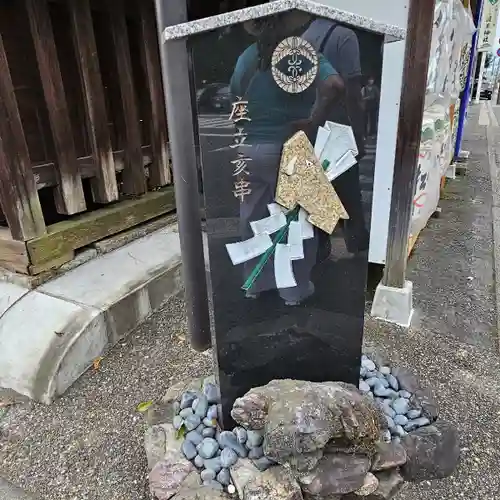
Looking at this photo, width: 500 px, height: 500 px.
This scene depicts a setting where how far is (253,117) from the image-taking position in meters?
1.50

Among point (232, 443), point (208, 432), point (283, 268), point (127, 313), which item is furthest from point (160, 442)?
point (127, 313)

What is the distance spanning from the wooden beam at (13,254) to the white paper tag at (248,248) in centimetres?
191

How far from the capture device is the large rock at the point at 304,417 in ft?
4.93

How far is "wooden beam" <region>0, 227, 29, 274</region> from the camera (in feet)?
9.61

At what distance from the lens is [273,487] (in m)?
1.58

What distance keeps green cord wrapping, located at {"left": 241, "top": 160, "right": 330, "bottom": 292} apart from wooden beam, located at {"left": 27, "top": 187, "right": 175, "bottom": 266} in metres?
1.91

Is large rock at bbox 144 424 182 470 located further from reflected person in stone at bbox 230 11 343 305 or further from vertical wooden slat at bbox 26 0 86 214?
vertical wooden slat at bbox 26 0 86 214

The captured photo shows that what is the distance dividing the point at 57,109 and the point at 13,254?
1.04m

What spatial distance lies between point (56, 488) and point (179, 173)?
4.92 feet

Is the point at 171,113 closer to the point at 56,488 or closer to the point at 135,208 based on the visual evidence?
Result: the point at 56,488

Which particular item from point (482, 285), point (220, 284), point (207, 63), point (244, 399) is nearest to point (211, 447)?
point (244, 399)

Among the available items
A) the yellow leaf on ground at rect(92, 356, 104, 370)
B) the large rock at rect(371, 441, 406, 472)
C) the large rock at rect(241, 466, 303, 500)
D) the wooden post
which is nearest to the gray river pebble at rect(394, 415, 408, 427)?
the large rock at rect(371, 441, 406, 472)

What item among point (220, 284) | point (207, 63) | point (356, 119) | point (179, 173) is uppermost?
point (207, 63)

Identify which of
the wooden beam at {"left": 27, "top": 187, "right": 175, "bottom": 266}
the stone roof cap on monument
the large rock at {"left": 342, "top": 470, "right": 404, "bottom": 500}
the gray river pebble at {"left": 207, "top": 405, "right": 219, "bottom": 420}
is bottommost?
the large rock at {"left": 342, "top": 470, "right": 404, "bottom": 500}
